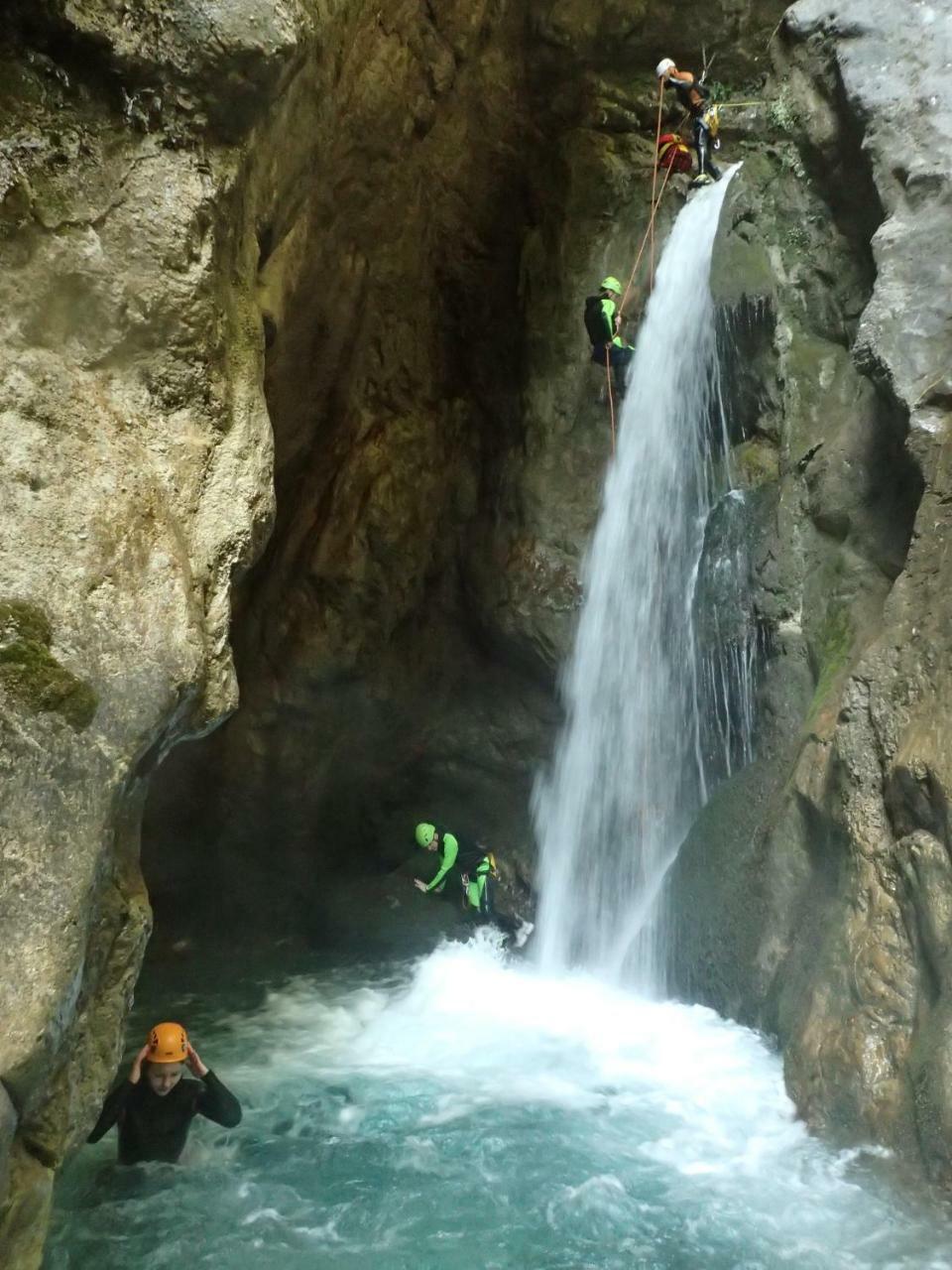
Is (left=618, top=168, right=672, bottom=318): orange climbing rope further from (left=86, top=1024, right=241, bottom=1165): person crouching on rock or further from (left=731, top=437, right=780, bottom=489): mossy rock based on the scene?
(left=86, top=1024, right=241, bottom=1165): person crouching on rock

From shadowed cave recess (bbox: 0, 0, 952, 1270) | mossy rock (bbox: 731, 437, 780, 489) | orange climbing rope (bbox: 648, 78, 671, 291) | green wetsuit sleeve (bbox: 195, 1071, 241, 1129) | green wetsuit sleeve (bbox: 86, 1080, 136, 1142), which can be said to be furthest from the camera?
orange climbing rope (bbox: 648, 78, 671, 291)

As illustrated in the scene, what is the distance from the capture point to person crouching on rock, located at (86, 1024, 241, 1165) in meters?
5.43

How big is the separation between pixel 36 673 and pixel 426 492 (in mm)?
8086

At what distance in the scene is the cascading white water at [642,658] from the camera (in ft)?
32.3

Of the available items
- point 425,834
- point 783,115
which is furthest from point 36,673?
point 783,115

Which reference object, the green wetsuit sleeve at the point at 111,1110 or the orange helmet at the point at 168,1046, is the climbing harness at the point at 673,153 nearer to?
the orange helmet at the point at 168,1046

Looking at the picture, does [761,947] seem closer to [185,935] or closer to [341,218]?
[185,935]

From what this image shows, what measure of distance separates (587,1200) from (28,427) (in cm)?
492

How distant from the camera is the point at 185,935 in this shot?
1111cm

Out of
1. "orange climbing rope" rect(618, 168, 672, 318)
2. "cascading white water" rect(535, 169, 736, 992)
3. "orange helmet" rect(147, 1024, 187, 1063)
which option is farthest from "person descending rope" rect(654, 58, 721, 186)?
"orange helmet" rect(147, 1024, 187, 1063)

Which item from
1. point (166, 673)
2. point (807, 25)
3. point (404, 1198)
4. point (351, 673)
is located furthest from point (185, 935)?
point (807, 25)

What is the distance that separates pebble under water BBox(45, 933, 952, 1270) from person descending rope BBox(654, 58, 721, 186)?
29.8 feet

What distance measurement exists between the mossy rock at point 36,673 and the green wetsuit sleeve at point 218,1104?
2.46m

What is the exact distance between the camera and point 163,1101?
571 centimetres
